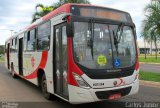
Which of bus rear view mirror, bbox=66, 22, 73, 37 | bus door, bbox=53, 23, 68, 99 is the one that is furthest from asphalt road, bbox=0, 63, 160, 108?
bus rear view mirror, bbox=66, 22, 73, 37

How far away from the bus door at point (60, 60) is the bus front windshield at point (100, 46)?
0.57 metres

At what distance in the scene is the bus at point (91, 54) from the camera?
802 cm

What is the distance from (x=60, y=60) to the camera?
902 centimetres

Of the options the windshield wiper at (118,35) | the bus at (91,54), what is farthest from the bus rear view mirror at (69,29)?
the windshield wiper at (118,35)

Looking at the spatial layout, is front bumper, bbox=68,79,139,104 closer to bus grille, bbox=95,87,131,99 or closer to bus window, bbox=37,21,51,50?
bus grille, bbox=95,87,131,99

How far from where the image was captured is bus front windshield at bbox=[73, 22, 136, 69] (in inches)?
321

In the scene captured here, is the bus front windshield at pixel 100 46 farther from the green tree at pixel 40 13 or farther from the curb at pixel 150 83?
the green tree at pixel 40 13

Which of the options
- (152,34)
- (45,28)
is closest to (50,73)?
(45,28)

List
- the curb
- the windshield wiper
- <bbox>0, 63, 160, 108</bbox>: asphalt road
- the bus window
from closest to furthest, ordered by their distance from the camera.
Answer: the windshield wiper, <bbox>0, 63, 160, 108</bbox>: asphalt road, the bus window, the curb

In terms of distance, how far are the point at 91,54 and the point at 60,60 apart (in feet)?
4.06

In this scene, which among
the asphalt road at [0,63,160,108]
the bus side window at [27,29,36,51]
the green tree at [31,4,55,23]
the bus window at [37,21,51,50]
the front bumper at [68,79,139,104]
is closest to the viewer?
the front bumper at [68,79,139,104]

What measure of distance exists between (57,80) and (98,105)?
5.02 feet

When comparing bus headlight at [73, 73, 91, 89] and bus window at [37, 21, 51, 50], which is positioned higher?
bus window at [37, 21, 51, 50]

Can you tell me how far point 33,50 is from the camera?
12.7 meters
